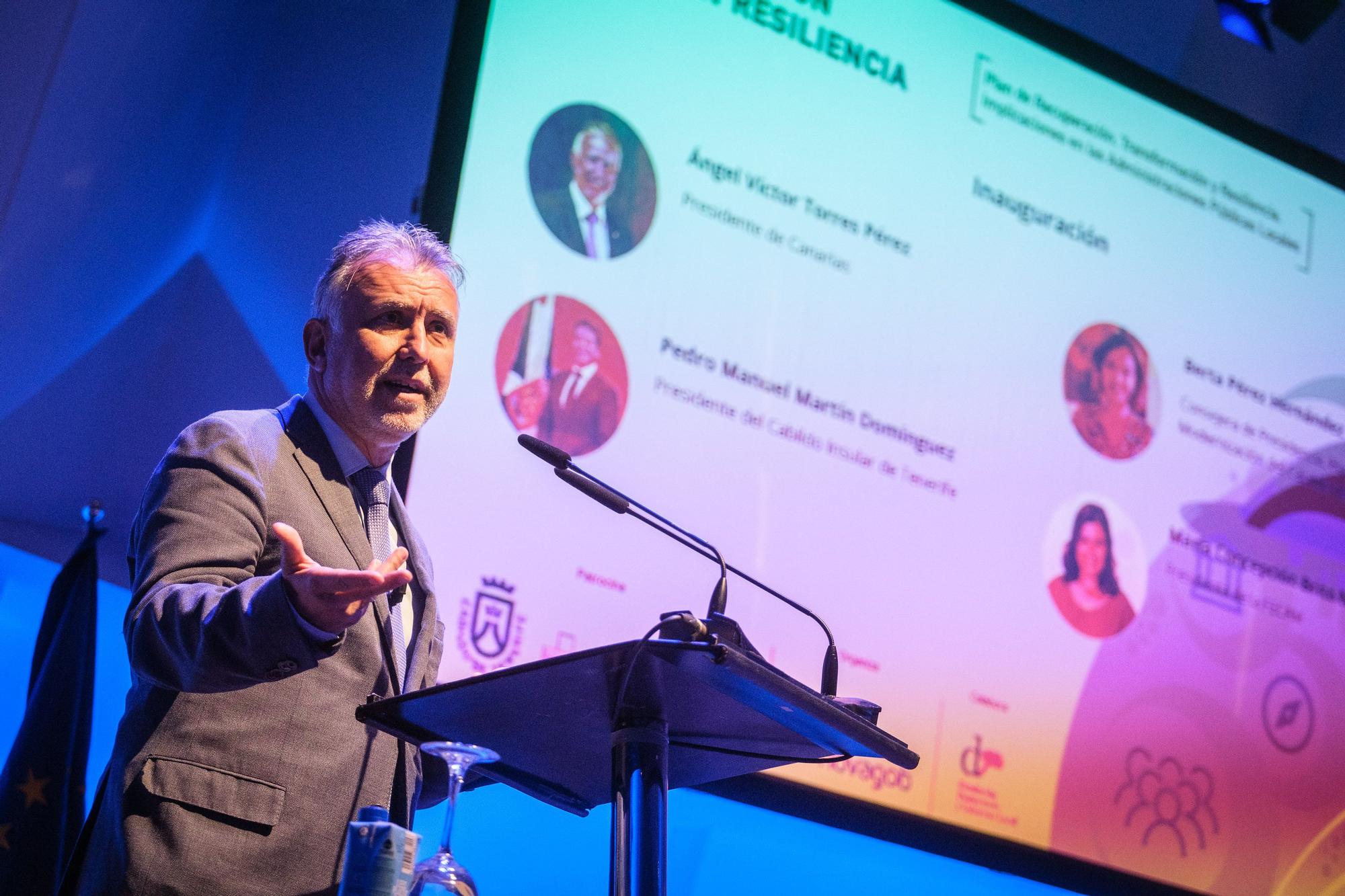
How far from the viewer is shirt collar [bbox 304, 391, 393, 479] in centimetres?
191

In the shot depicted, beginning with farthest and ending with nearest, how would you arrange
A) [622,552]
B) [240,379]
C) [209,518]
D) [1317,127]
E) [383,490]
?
[1317,127]
[240,379]
[622,552]
[383,490]
[209,518]

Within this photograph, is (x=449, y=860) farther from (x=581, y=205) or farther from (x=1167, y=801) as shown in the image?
(x=1167, y=801)

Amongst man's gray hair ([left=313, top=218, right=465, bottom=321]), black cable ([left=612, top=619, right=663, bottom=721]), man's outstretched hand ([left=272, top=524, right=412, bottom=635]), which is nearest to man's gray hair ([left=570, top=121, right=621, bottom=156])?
man's gray hair ([left=313, top=218, right=465, bottom=321])

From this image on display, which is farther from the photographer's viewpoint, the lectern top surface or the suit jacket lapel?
the suit jacket lapel

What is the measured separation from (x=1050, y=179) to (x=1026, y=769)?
5.58 ft

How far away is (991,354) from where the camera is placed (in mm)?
3543

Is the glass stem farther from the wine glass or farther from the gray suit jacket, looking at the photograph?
the gray suit jacket

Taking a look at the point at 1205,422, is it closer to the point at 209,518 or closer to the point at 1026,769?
the point at 1026,769

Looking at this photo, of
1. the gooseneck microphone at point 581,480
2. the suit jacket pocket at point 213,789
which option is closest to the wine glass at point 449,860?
the suit jacket pocket at point 213,789

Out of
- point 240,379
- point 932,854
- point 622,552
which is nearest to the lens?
point 622,552

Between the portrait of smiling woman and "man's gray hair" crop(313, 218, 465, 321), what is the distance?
78.7 inches

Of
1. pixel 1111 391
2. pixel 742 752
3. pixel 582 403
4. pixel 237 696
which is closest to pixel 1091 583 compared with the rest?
pixel 1111 391

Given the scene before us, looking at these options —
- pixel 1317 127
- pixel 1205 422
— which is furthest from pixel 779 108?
pixel 1317 127

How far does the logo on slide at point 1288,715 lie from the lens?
3.63 m
